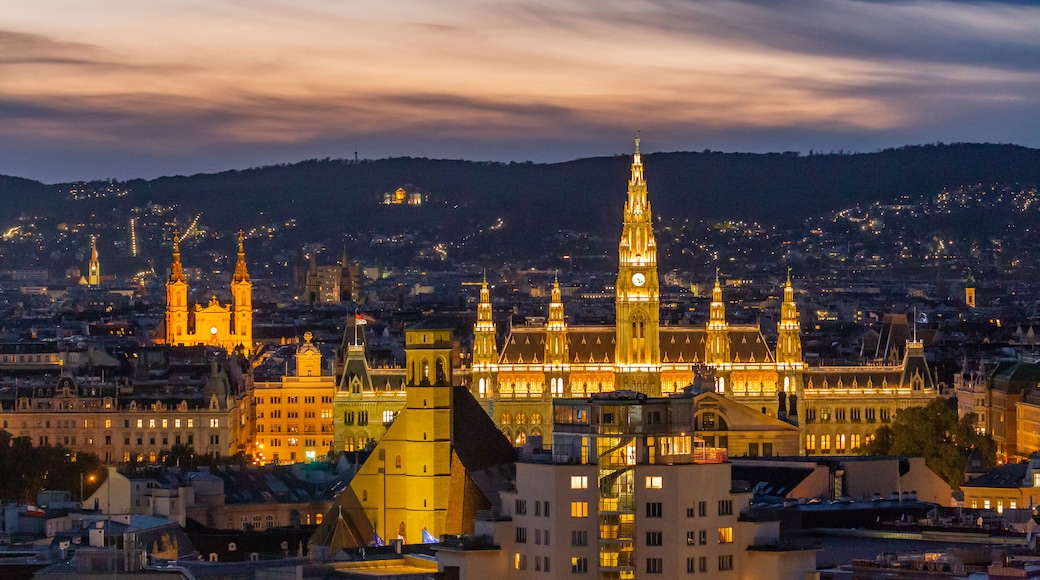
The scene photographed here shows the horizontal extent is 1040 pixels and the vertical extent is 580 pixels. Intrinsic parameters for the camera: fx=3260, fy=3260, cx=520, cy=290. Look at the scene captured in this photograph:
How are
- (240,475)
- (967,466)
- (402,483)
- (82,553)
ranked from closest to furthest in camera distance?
(82,553), (402,483), (240,475), (967,466)

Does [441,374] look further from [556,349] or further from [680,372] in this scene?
[680,372]

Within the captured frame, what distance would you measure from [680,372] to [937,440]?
40310mm

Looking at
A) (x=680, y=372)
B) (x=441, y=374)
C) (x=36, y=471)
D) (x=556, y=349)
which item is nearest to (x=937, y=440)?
→ (x=680, y=372)

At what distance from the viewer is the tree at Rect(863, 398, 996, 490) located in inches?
5901

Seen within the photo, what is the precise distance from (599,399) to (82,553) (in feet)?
43.3

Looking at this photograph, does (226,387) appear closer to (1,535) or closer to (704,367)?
(704,367)

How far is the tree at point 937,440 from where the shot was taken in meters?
150

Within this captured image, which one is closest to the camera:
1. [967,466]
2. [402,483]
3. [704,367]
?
[402,483]

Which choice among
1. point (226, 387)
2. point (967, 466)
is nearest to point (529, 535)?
point (967, 466)

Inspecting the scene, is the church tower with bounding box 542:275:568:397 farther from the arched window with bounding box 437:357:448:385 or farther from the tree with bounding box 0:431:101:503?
the arched window with bounding box 437:357:448:385

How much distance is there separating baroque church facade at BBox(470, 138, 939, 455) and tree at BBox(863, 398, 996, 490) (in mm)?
20033

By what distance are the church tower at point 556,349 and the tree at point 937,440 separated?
2621 cm

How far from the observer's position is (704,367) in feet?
629

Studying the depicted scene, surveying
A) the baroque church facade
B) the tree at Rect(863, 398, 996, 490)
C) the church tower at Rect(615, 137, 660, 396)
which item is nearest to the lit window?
the tree at Rect(863, 398, 996, 490)
